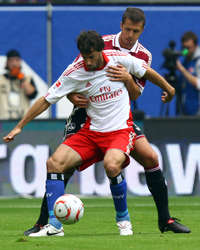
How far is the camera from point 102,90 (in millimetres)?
8398

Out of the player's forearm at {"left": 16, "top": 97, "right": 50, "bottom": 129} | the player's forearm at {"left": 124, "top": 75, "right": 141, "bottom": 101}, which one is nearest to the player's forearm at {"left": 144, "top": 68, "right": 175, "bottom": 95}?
the player's forearm at {"left": 124, "top": 75, "right": 141, "bottom": 101}

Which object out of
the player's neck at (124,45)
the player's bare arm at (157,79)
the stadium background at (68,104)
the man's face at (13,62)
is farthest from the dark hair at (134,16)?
the man's face at (13,62)

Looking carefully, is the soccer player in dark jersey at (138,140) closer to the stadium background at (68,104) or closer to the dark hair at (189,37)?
the stadium background at (68,104)

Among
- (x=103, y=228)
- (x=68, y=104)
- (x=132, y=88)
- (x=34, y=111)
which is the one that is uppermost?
(x=132, y=88)

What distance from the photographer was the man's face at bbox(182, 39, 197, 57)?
1500 cm

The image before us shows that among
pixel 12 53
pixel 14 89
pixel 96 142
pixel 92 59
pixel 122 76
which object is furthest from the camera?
pixel 12 53

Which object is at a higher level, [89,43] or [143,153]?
[89,43]

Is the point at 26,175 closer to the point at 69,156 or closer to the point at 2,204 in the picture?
the point at 2,204

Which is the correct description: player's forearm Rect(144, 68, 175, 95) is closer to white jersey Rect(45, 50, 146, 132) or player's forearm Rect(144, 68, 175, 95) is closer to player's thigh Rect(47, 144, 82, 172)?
white jersey Rect(45, 50, 146, 132)

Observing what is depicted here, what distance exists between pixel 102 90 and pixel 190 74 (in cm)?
690

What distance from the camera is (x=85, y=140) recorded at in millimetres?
8531

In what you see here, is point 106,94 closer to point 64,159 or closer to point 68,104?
point 64,159

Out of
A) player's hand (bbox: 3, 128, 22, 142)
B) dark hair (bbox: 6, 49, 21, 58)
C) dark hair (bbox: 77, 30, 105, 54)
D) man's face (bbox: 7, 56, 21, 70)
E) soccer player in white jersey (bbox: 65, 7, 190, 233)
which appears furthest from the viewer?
dark hair (bbox: 6, 49, 21, 58)

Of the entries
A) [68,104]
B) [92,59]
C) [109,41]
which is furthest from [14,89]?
[92,59]
